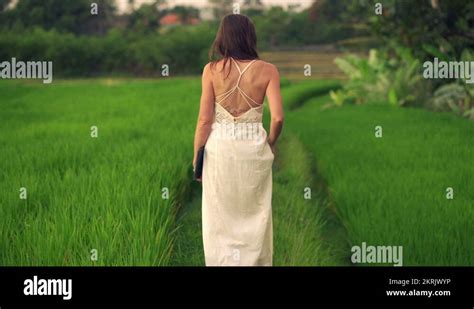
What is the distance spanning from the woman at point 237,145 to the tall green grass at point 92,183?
0.39 metres

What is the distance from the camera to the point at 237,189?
3559 mm

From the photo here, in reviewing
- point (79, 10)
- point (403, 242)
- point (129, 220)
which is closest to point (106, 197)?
point (129, 220)

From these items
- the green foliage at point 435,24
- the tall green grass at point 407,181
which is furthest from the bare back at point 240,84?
the green foliage at point 435,24

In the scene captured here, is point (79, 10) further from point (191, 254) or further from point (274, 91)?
point (274, 91)

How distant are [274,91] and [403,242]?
1.28 meters

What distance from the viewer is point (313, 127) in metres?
9.72

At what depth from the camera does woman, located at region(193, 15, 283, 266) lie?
11.2 ft

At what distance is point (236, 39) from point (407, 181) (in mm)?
2441

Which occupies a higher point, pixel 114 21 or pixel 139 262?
pixel 114 21

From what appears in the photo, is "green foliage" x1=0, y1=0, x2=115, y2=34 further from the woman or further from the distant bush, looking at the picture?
the woman
